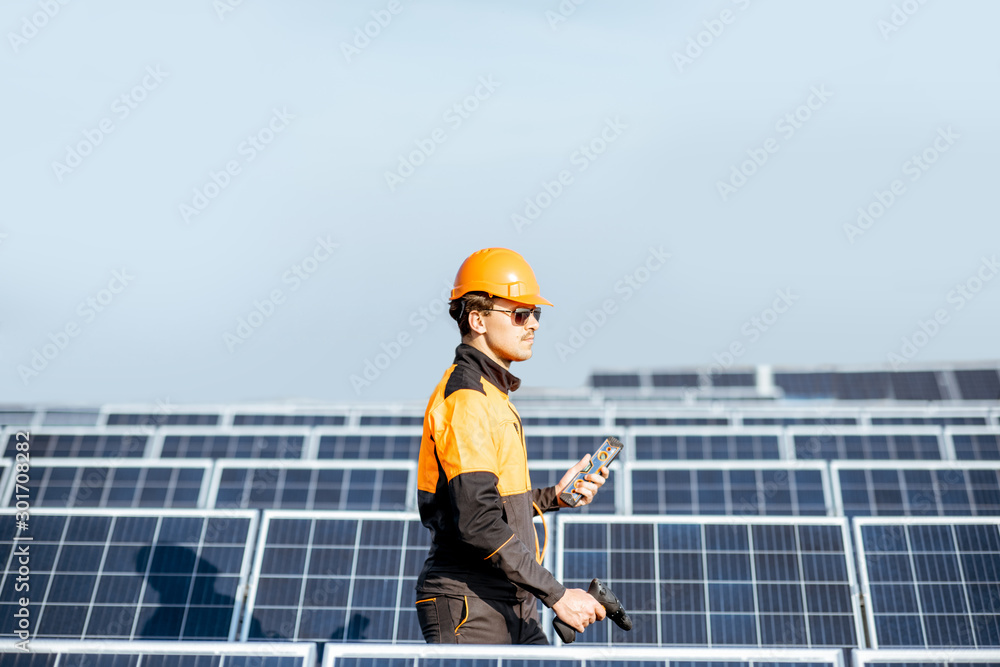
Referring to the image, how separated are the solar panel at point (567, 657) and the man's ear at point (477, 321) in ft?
4.56

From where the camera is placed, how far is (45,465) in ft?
42.7

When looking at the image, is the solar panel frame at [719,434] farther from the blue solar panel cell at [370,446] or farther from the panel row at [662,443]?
the blue solar panel cell at [370,446]

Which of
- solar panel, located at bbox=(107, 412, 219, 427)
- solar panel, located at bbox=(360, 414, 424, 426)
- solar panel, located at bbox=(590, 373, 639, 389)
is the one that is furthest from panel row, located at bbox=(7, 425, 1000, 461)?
solar panel, located at bbox=(590, 373, 639, 389)

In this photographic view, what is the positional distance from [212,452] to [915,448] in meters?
12.3

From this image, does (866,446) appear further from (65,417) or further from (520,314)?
(65,417)

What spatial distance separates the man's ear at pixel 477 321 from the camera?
3.88 metres

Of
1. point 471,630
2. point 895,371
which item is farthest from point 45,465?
point 895,371

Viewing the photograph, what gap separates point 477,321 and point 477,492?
87 cm

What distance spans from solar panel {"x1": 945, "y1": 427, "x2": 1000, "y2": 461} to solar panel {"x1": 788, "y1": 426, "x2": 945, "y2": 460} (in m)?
0.38

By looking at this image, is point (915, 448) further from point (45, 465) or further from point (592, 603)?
point (45, 465)

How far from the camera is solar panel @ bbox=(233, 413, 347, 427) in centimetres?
1845

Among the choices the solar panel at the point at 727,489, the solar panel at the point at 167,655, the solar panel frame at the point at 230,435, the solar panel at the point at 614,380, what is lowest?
the solar panel at the point at 167,655

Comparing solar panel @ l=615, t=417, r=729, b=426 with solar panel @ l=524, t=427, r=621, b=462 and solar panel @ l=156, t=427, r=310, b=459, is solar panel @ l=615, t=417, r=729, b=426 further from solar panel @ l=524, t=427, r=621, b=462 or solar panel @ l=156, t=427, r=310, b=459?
solar panel @ l=156, t=427, r=310, b=459

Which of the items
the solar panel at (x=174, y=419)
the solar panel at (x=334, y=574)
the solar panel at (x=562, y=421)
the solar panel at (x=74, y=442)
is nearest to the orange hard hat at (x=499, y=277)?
the solar panel at (x=334, y=574)
